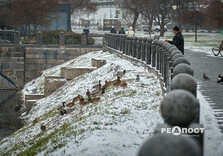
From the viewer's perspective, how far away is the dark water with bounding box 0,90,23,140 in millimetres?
19047

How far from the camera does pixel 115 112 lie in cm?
1119

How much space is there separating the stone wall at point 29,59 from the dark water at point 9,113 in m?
3.02

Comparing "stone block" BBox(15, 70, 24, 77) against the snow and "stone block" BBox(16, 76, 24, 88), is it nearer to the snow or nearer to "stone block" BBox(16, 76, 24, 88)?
"stone block" BBox(16, 76, 24, 88)

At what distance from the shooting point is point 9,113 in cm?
2320

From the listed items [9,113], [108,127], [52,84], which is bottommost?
[9,113]

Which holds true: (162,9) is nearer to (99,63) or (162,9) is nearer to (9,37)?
(9,37)

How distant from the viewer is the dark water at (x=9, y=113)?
19.0 m

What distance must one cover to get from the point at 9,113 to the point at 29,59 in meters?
13.0

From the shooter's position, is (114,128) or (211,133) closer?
(211,133)

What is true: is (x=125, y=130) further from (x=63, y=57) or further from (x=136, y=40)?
(x=63, y=57)

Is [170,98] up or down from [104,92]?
up

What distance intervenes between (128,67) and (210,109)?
9.54 m

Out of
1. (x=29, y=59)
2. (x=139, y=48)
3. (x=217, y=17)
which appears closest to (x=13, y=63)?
(x=29, y=59)

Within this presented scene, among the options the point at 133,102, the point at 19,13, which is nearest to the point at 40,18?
the point at 19,13
